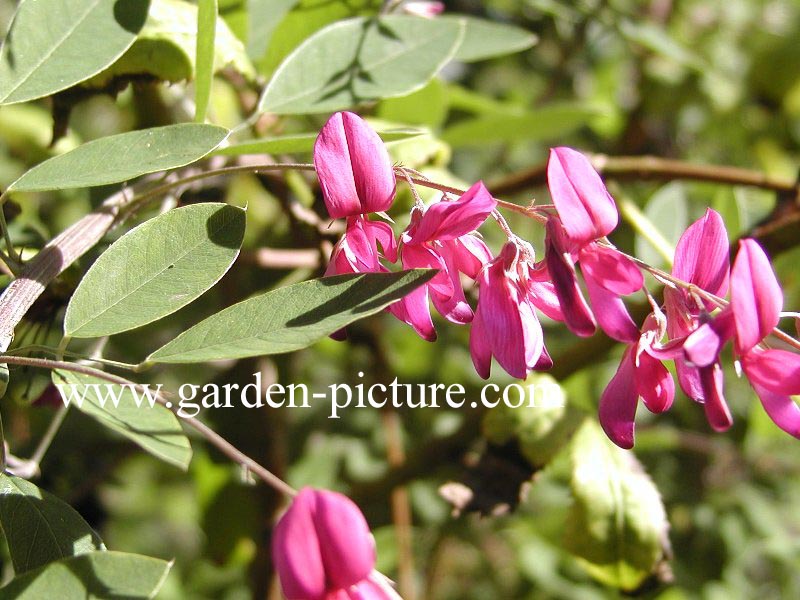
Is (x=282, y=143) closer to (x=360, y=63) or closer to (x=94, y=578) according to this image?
(x=360, y=63)

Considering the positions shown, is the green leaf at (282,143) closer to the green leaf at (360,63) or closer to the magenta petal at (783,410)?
the green leaf at (360,63)

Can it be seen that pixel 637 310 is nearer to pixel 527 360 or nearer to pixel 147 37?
pixel 527 360

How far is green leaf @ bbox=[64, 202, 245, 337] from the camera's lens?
2.20ft

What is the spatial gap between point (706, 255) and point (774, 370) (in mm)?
94

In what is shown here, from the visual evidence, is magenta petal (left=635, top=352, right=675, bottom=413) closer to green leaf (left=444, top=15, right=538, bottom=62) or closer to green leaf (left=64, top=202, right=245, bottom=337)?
green leaf (left=64, top=202, right=245, bottom=337)

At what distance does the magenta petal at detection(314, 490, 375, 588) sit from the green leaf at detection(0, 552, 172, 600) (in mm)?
97

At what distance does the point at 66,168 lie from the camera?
72 cm

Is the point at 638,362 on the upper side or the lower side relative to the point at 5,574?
upper

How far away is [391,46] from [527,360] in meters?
0.43

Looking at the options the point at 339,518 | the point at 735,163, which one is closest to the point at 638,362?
the point at 339,518

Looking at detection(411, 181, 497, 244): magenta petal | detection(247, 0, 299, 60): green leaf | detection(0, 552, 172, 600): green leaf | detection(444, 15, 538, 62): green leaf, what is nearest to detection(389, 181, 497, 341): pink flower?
detection(411, 181, 497, 244): magenta petal

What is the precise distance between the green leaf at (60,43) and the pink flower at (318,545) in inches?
16.6

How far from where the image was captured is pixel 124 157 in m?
0.71

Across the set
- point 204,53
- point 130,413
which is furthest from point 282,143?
point 130,413
